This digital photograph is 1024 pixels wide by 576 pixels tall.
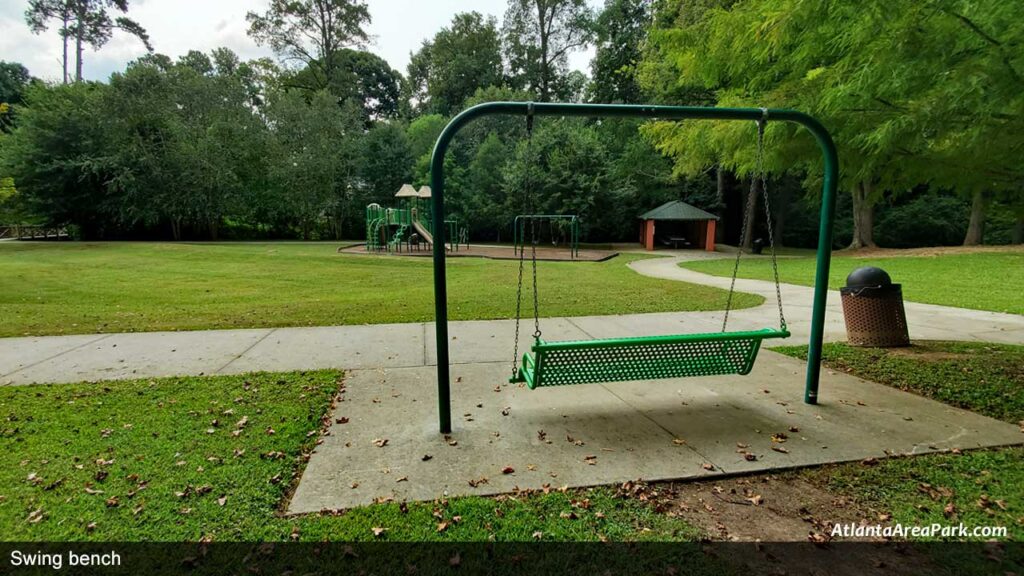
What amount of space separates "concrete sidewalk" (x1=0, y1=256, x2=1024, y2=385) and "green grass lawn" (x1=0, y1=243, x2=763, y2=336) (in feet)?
1.95

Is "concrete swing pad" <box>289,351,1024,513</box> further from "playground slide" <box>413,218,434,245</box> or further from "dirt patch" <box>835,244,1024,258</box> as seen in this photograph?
"playground slide" <box>413,218,434,245</box>

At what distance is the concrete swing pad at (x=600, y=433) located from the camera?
8.84 ft

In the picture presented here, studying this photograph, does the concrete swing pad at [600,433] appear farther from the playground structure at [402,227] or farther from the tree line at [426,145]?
the playground structure at [402,227]

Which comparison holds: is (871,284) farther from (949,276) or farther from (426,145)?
(426,145)

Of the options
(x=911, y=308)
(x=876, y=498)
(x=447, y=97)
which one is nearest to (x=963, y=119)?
(x=876, y=498)

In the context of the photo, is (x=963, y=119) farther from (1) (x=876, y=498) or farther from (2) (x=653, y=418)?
(2) (x=653, y=418)

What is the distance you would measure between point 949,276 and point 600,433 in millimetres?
14045

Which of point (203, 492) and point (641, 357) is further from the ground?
point (641, 357)

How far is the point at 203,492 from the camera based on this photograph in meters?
2.51

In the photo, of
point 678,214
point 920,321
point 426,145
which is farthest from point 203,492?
point 426,145

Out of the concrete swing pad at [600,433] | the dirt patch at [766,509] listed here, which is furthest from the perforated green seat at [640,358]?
the dirt patch at [766,509]

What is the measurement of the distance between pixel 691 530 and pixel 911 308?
27.3ft

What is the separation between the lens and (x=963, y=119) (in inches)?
140

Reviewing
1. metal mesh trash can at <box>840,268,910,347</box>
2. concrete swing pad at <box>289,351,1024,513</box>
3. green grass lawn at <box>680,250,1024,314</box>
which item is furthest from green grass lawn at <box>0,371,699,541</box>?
green grass lawn at <box>680,250,1024,314</box>
